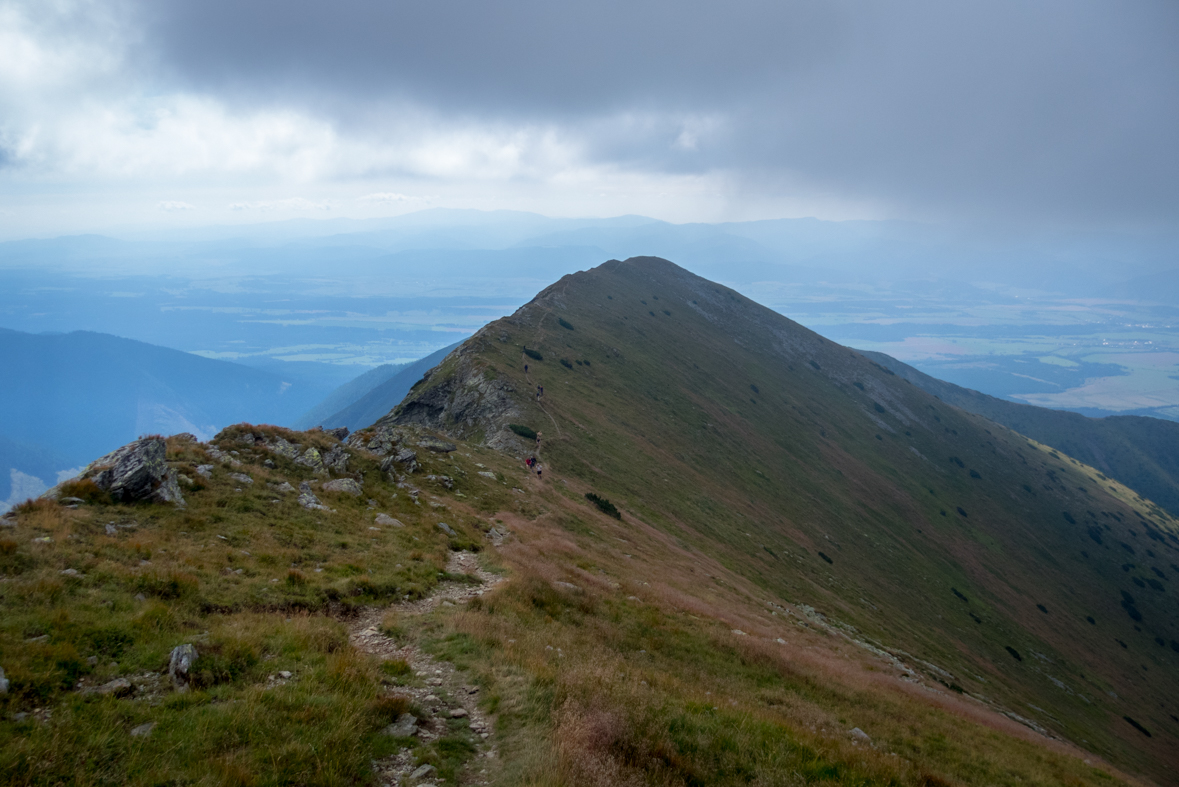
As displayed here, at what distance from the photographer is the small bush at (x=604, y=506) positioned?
35156mm

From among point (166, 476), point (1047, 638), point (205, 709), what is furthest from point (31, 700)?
point (1047, 638)

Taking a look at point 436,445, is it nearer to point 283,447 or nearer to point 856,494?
point 283,447

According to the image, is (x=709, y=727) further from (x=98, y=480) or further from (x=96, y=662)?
(x=98, y=480)

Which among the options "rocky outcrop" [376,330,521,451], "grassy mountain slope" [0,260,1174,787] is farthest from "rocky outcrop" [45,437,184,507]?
"rocky outcrop" [376,330,521,451]

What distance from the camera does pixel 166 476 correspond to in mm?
16703

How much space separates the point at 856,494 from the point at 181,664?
82809 mm

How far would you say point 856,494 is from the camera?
7575 centimetres

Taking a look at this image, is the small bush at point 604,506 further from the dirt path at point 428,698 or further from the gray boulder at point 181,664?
the gray boulder at point 181,664

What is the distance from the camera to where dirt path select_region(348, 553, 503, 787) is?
775 centimetres

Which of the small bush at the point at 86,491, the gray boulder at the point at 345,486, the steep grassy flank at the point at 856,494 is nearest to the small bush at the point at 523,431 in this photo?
the steep grassy flank at the point at 856,494

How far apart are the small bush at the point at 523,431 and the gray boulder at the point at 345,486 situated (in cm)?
2180

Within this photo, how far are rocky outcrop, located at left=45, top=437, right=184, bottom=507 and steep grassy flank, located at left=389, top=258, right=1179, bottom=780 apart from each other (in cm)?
2407

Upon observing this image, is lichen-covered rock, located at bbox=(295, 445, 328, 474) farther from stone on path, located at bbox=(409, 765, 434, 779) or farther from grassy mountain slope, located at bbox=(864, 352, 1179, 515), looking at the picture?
grassy mountain slope, located at bbox=(864, 352, 1179, 515)

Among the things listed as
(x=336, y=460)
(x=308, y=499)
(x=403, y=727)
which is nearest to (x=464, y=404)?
(x=336, y=460)
